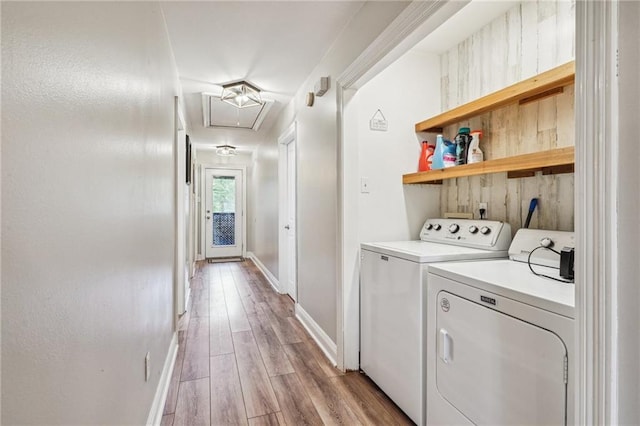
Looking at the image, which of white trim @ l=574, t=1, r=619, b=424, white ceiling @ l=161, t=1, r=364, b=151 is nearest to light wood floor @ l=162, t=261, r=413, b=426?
white trim @ l=574, t=1, r=619, b=424

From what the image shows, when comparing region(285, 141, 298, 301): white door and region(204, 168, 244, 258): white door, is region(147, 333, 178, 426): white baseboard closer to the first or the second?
region(285, 141, 298, 301): white door

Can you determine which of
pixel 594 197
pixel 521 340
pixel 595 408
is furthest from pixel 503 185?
pixel 595 408

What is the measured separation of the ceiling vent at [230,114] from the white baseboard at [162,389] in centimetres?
254

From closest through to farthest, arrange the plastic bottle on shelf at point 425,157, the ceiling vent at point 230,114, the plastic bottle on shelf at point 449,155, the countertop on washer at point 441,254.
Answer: the countertop on washer at point 441,254
the plastic bottle on shelf at point 449,155
the plastic bottle on shelf at point 425,157
the ceiling vent at point 230,114

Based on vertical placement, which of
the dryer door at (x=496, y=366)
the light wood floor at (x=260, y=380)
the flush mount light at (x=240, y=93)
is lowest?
the light wood floor at (x=260, y=380)

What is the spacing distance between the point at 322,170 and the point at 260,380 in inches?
64.4

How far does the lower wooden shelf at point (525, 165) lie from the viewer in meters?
1.44

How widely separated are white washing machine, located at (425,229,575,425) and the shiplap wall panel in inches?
10.3

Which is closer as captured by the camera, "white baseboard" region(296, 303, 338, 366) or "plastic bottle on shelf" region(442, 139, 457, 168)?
"plastic bottle on shelf" region(442, 139, 457, 168)

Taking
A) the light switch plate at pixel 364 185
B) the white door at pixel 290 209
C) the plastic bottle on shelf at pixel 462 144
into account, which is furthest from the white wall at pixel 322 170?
the plastic bottle on shelf at pixel 462 144

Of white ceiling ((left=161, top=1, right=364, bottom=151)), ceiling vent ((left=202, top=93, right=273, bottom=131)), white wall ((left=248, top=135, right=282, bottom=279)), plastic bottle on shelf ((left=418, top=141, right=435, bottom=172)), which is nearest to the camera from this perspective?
white ceiling ((left=161, top=1, right=364, bottom=151))

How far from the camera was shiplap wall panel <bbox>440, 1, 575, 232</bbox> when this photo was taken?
5.46ft

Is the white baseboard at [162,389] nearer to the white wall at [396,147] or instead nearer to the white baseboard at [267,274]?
the white wall at [396,147]

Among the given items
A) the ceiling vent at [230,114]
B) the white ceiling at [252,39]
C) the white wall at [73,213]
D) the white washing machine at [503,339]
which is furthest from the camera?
the ceiling vent at [230,114]
